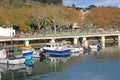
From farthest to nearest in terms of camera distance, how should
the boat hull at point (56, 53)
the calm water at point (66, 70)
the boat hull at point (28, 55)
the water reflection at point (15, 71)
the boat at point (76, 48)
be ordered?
1. the boat at point (76, 48)
2. the boat hull at point (56, 53)
3. the boat hull at point (28, 55)
4. the water reflection at point (15, 71)
5. the calm water at point (66, 70)

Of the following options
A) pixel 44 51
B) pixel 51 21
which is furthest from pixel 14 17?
pixel 44 51

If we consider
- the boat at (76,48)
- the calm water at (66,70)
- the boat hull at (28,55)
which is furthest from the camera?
the boat at (76,48)

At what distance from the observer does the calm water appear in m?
46.7

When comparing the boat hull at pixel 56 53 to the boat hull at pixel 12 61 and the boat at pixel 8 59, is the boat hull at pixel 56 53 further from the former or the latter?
the boat hull at pixel 12 61

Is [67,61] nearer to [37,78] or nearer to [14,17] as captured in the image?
[37,78]

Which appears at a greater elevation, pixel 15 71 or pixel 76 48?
pixel 76 48

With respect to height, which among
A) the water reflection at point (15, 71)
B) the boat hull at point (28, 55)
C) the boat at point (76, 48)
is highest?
the boat at point (76, 48)

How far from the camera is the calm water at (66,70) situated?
153 feet

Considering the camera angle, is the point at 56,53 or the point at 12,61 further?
the point at 56,53

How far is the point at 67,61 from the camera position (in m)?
62.8

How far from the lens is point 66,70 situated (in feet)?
173

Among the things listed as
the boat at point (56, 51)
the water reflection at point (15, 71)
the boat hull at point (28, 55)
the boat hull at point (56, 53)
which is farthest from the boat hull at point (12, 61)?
the boat hull at point (56, 53)

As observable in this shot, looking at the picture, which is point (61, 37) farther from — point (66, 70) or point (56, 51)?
point (66, 70)

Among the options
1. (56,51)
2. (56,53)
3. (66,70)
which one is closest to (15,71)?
(66,70)
